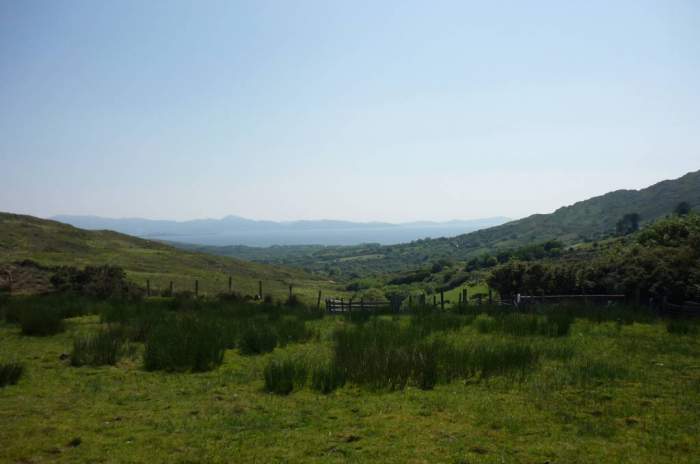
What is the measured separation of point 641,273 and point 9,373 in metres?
27.5

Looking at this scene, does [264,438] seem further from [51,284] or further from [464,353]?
[51,284]

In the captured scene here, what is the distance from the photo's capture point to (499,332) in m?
15.1

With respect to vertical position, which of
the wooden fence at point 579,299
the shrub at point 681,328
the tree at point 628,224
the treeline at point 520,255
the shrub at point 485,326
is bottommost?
the treeline at point 520,255

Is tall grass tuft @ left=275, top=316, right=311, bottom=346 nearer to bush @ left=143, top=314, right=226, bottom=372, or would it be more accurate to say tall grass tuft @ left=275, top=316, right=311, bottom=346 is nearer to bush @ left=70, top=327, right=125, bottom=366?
bush @ left=143, top=314, right=226, bottom=372

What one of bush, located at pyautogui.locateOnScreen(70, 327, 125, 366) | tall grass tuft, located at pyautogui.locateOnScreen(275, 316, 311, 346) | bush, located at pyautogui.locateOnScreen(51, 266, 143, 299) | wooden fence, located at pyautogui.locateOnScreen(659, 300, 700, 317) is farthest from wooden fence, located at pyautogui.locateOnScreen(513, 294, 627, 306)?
bush, located at pyautogui.locateOnScreen(51, 266, 143, 299)

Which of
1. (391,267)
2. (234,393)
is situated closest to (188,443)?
(234,393)

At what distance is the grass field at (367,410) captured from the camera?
20.1 feet

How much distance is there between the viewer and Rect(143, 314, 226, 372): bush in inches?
434

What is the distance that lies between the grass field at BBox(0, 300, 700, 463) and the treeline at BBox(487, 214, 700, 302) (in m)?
12.4

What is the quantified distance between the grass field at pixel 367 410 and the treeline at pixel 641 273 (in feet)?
40.8

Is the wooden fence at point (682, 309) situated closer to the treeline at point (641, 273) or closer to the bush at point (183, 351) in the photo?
the treeline at point (641, 273)

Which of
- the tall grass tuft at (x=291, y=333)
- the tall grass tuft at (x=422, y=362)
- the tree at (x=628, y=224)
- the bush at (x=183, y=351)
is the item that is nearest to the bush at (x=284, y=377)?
the tall grass tuft at (x=422, y=362)

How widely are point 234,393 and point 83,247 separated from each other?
6080 centimetres

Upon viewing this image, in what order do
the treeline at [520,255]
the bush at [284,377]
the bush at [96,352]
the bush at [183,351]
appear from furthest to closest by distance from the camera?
the treeline at [520,255] → the bush at [96,352] → the bush at [183,351] → the bush at [284,377]
